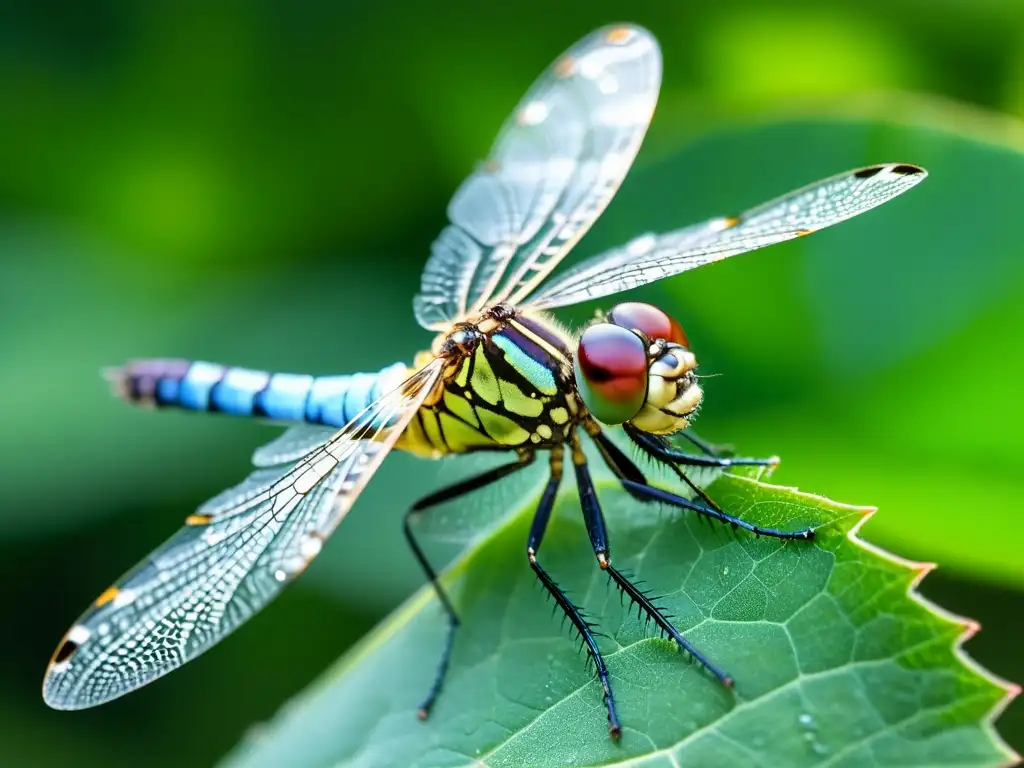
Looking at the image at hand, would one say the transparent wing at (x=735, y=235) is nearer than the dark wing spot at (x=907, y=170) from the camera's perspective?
No

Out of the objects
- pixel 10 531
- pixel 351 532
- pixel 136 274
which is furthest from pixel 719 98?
pixel 10 531

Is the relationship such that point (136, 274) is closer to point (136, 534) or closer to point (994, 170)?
point (136, 534)

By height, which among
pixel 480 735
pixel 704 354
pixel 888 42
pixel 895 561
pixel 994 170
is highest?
pixel 888 42

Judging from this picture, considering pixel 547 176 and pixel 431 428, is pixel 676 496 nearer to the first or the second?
pixel 431 428

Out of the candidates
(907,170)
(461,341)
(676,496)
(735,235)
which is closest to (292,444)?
(461,341)

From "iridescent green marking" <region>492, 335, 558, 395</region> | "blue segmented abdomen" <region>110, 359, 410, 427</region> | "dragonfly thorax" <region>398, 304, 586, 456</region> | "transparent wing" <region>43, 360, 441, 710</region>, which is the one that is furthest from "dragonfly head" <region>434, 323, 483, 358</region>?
"blue segmented abdomen" <region>110, 359, 410, 427</region>

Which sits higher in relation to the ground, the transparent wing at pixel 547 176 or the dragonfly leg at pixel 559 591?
the transparent wing at pixel 547 176

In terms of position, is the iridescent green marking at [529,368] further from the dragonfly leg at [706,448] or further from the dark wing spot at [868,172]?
the dark wing spot at [868,172]

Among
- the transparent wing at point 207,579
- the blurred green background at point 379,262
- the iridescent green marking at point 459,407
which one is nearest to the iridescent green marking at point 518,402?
the iridescent green marking at point 459,407
